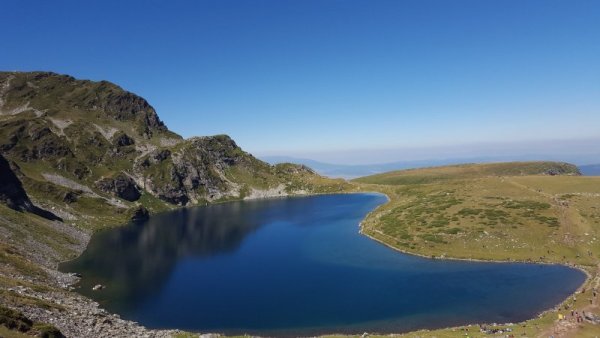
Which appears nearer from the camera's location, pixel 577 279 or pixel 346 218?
pixel 577 279

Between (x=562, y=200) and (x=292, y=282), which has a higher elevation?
(x=562, y=200)

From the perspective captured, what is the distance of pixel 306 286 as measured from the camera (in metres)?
90.5

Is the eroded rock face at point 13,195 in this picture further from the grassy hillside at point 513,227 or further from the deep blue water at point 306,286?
the grassy hillside at point 513,227

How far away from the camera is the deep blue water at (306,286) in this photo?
232 feet

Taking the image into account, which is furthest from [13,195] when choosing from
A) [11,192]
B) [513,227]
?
[513,227]

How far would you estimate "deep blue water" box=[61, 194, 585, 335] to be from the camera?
7069 centimetres

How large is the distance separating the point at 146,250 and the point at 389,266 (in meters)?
86.4

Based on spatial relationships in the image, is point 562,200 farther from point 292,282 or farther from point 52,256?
point 52,256

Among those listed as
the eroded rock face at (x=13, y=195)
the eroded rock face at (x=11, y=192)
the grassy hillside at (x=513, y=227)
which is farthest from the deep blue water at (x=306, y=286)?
the eroded rock face at (x=11, y=192)

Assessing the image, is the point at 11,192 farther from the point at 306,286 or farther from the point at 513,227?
the point at 513,227

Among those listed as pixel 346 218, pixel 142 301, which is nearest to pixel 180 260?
pixel 142 301

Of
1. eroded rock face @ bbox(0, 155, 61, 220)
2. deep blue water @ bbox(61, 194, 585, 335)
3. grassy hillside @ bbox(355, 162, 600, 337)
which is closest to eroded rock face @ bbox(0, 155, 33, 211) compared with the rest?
eroded rock face @ bbox(0, 155, 61, 220)

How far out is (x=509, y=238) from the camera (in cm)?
11256

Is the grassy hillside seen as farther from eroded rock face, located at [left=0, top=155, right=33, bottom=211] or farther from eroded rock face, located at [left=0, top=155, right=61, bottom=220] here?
eroded rock face, located at [left=0, top=155, right=33, bottom=211]
